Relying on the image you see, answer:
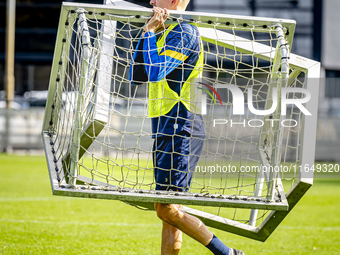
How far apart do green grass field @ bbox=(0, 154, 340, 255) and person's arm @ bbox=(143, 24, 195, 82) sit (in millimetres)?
1687

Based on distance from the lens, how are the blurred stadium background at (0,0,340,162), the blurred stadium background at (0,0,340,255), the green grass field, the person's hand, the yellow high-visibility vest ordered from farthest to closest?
the blurred stadium background at (0,0,340,162), the blurred stadium background at (0,0,340,255), the green grass field, the yellow high-visibility vest, the person's hand

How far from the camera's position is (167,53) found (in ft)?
8.34

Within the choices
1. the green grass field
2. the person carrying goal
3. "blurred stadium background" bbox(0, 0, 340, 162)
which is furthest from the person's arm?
"blurred stadium background" bbox(0, 0, 340, 162)

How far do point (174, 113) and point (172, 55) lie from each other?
1.13 ft

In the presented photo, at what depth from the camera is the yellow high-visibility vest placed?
2600 mm

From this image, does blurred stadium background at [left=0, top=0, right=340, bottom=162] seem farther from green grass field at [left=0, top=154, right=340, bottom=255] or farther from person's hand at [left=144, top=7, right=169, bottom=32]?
person's hand at [left=144, top=7, right=169, bottom=32]

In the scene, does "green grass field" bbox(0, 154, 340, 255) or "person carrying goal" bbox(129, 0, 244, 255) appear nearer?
"person carrying goal" bbox(129, 0, 244, 255)

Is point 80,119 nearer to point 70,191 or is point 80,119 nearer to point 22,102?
point 70,191

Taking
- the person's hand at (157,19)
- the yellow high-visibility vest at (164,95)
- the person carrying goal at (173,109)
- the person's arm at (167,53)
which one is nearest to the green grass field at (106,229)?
the person carrying goal at (173,109)

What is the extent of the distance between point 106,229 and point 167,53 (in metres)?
2.41

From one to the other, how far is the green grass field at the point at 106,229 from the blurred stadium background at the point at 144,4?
20.0 ft

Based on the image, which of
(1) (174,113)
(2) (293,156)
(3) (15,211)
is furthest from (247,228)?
(2) (293,156)

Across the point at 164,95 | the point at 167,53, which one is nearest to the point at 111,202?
the point at 164,95

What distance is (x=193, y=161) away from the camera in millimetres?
2682
